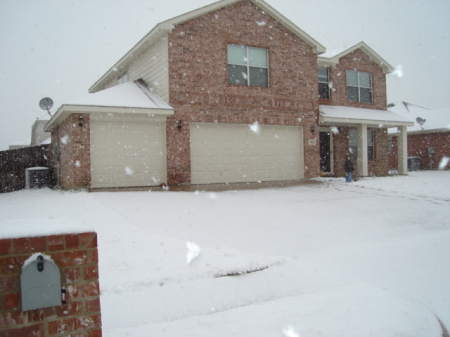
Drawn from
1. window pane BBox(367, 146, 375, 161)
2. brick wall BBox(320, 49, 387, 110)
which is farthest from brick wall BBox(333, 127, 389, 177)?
brick wall BBox(320, 49, 387, 110)

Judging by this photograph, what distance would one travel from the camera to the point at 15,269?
81.6 inches

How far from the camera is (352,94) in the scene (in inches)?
755

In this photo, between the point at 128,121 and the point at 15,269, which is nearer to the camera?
the point at 15,269

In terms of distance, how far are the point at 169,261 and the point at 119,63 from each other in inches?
591

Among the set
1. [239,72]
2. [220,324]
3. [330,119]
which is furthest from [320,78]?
[220,324]

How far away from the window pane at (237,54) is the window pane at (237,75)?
212 millimetres

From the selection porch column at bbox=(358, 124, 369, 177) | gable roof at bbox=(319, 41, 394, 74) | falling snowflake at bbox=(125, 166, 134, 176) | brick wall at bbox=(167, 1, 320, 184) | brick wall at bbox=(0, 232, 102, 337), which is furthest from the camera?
porch column at bbox=(358, 124, 369, 177)

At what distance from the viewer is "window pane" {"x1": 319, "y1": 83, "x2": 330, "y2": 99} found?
722 inches

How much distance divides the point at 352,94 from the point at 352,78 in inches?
32.2

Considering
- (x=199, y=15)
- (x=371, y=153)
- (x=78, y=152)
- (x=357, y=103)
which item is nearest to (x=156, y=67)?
(x=199, y=15)

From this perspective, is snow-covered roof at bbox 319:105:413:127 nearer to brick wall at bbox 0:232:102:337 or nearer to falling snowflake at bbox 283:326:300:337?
falling snowflake at bbox 283:326:300:337

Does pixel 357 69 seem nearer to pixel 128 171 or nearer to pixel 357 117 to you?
pixel 357 117

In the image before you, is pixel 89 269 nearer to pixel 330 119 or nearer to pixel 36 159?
pixel 330 119

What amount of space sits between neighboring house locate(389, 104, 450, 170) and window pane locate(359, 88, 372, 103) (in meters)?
8.74
